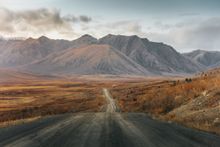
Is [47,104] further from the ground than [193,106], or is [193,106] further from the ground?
[193,106]

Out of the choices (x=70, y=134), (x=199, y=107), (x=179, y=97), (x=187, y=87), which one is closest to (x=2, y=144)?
(x=70, y=134)

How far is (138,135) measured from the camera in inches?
717

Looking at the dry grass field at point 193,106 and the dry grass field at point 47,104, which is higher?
the dry grass field at point 193,106

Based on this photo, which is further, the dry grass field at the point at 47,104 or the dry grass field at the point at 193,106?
the dry grass field at the point at 47,104

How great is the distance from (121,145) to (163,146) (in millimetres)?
1825

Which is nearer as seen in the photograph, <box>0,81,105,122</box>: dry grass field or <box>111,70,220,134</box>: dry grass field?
<box>111,70,220,134</box>: dry grass field

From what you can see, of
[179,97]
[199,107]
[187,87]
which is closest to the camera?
[199,107]

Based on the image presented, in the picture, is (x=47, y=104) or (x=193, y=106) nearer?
(x=193, y=106)

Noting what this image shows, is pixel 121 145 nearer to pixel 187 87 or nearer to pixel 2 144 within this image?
pixel 2 144

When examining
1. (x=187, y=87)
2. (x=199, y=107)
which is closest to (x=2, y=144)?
(x=199, y=107)

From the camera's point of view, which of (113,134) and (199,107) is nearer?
(113,134)

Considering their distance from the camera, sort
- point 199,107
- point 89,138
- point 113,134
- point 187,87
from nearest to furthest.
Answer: point 89,138 → point 113,134 → point 199,107 → point 187,87

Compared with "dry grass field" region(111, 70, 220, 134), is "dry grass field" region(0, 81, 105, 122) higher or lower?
lower

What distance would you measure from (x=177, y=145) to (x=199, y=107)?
18370 mm
